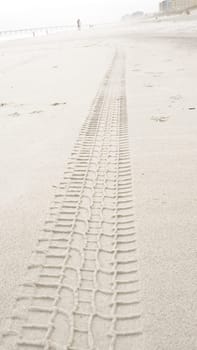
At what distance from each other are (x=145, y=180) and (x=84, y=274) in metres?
1.27

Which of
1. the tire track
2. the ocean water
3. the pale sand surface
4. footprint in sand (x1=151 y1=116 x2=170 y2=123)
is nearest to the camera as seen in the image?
the tire track

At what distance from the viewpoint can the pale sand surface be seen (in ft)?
6.23

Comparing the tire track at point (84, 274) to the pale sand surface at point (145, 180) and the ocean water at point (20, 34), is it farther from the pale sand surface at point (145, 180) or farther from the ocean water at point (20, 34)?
the ocean water at point (20, 34)

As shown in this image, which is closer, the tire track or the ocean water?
the tire track

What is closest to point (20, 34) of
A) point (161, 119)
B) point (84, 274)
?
point (161, 119)

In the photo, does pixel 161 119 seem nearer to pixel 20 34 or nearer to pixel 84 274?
pixel 84 274

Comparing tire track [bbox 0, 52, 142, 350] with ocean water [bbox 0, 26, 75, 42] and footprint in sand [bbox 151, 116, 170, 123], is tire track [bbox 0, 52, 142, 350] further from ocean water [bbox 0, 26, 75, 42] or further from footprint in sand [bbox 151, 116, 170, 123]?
ocean water [bbox 0, 26, 75, 42]

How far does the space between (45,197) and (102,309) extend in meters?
1.29

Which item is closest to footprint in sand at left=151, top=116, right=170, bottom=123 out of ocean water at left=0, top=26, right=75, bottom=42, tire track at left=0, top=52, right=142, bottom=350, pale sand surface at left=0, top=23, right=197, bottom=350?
pale sand surface at left=0, top=23, right=197, bottom=350

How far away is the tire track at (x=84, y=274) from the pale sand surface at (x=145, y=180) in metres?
0.08

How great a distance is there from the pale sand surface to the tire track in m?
0.08

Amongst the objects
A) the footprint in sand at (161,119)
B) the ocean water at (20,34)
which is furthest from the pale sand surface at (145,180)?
the ocean water at (20,34)

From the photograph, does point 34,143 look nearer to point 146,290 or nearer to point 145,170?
point 145,170

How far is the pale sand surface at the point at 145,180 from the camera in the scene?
6.23 feet
